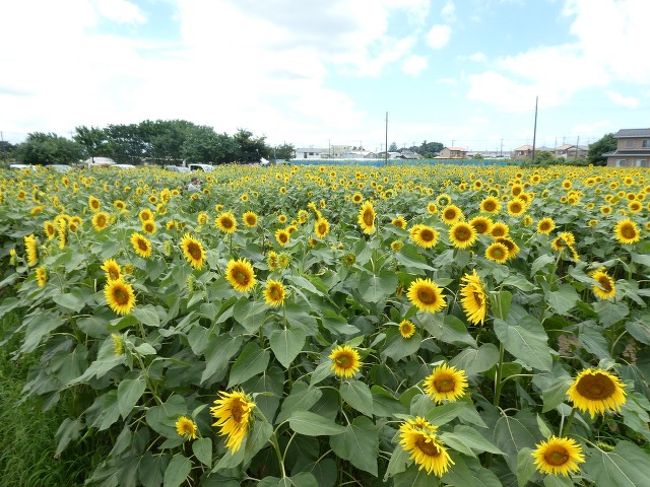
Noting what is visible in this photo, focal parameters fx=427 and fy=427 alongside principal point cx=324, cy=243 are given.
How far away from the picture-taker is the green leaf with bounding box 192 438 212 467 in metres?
1.23

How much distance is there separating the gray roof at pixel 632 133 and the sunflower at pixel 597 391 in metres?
56.9

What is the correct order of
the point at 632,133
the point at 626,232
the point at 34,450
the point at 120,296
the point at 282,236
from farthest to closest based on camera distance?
the point at 632,133
the point at 626,232
the point at 282,236
the point at 34,450
the point at 120,296

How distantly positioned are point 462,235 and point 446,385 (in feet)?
3.11

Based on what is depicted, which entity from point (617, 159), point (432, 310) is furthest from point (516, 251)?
point (617, 159)

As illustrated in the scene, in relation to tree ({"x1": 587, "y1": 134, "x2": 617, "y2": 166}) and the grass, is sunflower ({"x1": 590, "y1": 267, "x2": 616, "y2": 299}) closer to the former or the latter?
the grass

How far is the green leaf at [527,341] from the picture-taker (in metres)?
1.17

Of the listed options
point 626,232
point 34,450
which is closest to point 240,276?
point 34,450

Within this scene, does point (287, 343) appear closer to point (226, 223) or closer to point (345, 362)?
point (345, 362)

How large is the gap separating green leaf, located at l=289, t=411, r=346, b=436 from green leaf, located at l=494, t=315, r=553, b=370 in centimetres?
53

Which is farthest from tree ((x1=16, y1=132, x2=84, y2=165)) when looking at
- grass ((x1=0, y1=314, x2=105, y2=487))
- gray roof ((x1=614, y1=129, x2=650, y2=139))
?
gray roof ((x1=614, y1=129, x2=650, y2=139))

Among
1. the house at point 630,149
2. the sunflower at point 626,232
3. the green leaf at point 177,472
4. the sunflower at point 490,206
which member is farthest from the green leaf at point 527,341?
the house at point 630,149

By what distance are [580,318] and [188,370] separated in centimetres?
192

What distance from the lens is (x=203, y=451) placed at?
4.16 ft

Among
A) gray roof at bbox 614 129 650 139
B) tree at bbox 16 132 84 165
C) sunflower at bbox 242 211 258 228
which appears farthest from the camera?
gray roof at bbox 614 129 650 139
